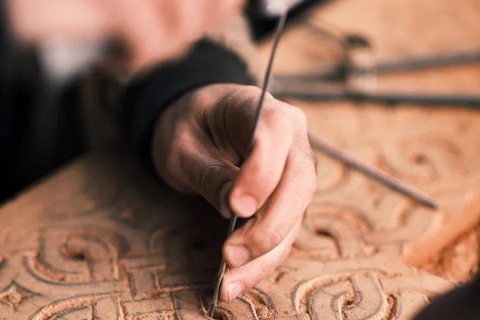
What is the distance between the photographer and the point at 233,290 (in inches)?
22.7

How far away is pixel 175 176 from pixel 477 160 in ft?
1.73

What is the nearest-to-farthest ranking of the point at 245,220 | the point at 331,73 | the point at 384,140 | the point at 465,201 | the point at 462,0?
the point at 245,220, the point at 465,201, the point at 384,140, the point at 331,73, the point at 462,0

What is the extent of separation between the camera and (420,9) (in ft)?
4.35

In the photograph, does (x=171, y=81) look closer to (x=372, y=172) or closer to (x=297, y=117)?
(x=297, y=117)

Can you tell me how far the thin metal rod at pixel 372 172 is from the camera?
0.80 m

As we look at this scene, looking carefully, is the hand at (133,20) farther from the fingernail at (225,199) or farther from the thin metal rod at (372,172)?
the fingernail at (225,199)

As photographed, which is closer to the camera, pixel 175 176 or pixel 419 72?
pixel 175 176

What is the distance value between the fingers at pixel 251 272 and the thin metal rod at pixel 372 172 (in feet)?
0.79

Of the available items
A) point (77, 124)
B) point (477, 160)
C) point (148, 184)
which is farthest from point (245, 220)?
point (77, 124)

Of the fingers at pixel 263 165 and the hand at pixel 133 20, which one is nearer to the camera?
the fingers at pixel 263 165

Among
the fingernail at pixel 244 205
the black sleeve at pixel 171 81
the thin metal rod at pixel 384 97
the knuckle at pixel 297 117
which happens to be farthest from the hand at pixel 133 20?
the fingernail at pixel 244 205

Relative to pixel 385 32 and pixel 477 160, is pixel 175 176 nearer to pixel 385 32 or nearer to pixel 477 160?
pixel 477 160

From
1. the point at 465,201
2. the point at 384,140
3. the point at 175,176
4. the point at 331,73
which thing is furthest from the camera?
the point at 331,73

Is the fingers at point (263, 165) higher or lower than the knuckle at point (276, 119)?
lower
